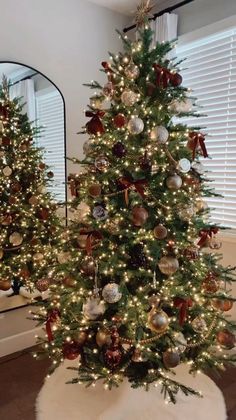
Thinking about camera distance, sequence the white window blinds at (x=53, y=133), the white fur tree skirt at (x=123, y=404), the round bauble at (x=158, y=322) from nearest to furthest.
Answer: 1. the round bauble at (x=158, y=322)
2. the white fur tree skirt at (x=123, y=404)
3. the white window blinds at (x=53, y=133)

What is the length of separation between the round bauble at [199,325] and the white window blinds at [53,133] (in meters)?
1.44

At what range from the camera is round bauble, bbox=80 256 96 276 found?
1.62 meters

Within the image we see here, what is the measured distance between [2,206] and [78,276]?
0.91 metres

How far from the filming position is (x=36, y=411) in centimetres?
182

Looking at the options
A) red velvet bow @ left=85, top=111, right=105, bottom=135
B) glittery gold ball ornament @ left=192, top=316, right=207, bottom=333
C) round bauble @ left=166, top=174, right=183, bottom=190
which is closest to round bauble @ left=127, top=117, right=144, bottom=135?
red velvet bow @ left=85, top=111, right=105, bottom=135

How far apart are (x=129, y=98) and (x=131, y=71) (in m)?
0.16

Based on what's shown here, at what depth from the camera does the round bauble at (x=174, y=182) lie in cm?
154

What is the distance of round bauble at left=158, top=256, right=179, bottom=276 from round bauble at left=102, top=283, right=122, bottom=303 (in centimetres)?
24

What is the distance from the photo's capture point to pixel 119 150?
5.01 ft

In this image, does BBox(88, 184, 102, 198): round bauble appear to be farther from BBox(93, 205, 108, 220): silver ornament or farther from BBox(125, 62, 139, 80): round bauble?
BBox(125, 62, 139, 80): round bauble

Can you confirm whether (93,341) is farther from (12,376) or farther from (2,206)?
A: (2,206)

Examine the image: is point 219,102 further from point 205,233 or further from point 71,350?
point 71,350

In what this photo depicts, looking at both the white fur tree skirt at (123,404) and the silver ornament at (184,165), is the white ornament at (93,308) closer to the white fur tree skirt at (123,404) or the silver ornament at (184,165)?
the white fur tree skirt at (123,404)

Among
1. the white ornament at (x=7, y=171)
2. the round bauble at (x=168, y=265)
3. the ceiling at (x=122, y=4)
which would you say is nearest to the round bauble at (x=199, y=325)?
the round bauble at (x=168, y=265)
